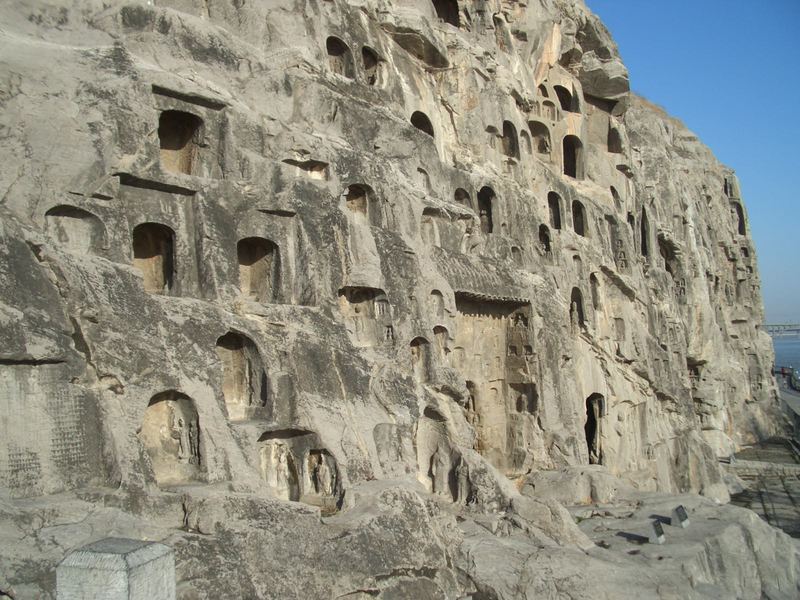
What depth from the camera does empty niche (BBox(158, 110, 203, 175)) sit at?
47.3 ft

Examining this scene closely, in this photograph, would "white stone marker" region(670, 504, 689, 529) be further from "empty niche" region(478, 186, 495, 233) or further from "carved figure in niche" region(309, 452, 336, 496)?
"empty niche" region(478, 186, 495, 233)

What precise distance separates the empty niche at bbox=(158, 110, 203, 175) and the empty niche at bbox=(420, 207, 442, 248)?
5.54m

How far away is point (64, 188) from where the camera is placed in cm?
1153

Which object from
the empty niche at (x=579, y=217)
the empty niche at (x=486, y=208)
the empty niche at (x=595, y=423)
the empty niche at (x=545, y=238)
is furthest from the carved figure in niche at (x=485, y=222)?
the empty niche at (x=579, y=217)

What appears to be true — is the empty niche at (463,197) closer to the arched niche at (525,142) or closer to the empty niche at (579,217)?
the arched niche at (525,142)

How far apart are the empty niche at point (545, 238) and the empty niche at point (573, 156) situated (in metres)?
6.35

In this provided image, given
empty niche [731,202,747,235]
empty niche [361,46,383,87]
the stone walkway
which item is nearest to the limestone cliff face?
empty niche [361,46,383,87]

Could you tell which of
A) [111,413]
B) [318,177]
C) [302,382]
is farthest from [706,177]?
[111,413]

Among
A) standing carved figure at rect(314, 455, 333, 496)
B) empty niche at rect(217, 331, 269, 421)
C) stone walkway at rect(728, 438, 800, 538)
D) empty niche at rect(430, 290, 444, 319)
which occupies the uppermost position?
empty niche at rect(430, 290, 444, 319)

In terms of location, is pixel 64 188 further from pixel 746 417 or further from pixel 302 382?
pixel 746 417

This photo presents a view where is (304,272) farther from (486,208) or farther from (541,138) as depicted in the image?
(541,138)

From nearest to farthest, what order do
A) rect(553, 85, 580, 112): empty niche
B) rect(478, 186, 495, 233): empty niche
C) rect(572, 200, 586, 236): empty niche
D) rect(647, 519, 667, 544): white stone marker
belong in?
rect(647, 519, 667, 544): white stone marker
rect(478, 186, 495, 233): empty niche
rect(572, 200, 586, 236): empty niche
rect(553, 85, 580, 112): empty niche

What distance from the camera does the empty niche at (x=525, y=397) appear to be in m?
20.1

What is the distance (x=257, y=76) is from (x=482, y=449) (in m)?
9.74
